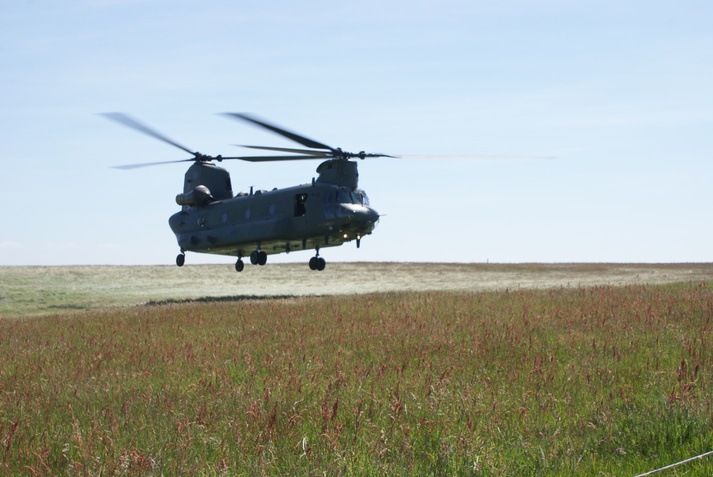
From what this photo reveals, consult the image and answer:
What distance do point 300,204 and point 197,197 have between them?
675 cm

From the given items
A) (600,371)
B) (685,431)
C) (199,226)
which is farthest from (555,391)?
(199,226)

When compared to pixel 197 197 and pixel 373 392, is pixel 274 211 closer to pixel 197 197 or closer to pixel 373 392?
pixel 197 197

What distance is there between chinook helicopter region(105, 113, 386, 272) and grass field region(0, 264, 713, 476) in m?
11.9

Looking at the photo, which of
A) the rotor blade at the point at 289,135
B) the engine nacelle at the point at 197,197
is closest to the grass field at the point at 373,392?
the rotor blade at the point at 289,135

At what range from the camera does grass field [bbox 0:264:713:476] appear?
5234 mm

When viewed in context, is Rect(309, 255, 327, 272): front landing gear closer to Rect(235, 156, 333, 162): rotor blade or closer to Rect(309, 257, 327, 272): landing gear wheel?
Rect(309, 257, 327, 272): landing gear wheel

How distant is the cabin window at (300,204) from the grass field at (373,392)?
13328mm

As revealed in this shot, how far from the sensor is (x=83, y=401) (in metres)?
7.48

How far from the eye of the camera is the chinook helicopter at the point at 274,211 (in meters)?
27.4

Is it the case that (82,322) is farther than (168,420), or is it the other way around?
(82,322)

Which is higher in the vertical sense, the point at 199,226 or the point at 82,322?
the point at 199,226

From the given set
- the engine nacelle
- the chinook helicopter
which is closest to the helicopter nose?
the chinook helicopter

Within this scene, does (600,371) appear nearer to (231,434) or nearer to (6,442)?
(231,434)

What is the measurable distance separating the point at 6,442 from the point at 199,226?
91.4ft
